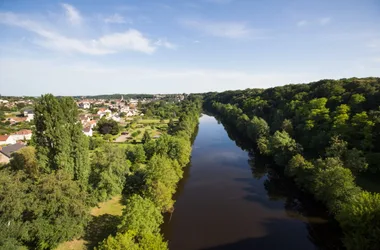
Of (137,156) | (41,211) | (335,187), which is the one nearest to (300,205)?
(335,187)

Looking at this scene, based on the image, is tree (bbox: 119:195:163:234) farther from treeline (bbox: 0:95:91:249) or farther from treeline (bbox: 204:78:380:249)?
treeline (bbox: 204:78:380:249)

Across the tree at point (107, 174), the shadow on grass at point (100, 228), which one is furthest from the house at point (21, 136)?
the shadow on grass at point (100, 228)

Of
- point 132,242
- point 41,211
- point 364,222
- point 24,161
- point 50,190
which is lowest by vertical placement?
point 132,242

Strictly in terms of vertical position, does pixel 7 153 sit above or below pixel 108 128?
below

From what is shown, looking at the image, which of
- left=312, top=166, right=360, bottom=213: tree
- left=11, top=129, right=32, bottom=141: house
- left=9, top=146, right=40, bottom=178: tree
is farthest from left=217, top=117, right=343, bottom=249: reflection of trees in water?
left=11, top=129, right=32, bottom=141: house

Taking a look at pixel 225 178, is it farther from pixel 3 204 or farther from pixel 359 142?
pixel 3 204

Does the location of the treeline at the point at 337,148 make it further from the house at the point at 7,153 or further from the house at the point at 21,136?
the house at the point at 21,136

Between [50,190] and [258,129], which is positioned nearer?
[50,190]

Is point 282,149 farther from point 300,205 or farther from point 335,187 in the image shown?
point 335,187

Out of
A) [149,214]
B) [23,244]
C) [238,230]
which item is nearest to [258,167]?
[238,230]
